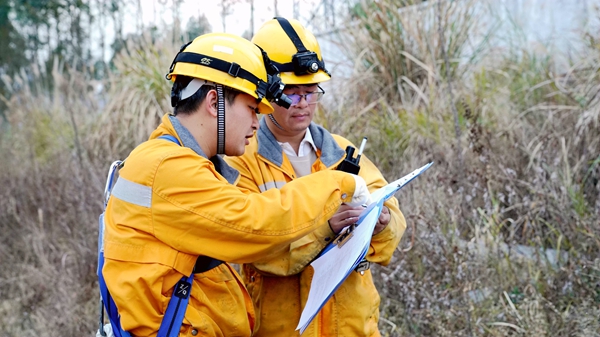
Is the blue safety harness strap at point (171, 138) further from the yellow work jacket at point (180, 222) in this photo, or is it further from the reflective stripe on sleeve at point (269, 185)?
the reflective stripe on sleeve at point (269, 185)

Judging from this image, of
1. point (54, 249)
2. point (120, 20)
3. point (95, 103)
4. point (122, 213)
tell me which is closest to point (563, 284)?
point (122, 213)

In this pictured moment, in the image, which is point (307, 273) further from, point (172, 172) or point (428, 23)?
point (428, 23)

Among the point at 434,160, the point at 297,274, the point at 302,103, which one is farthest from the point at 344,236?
the point at 434,160

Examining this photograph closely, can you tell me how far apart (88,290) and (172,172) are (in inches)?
165

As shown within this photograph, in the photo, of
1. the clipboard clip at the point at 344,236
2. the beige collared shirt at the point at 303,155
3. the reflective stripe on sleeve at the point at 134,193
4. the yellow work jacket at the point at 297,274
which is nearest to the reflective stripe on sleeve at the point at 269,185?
the yellow work jacket at the point at 297,274

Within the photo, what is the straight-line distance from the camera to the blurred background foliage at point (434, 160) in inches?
172

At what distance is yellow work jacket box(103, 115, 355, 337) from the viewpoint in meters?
2.20

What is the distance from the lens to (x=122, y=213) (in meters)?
2.29

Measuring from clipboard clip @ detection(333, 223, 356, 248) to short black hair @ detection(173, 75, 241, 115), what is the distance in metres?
0.68

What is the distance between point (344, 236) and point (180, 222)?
0.70m

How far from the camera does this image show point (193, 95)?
8.04 ft

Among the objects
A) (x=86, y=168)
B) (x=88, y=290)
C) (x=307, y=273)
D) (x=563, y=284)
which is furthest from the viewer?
(x=86, y=168)

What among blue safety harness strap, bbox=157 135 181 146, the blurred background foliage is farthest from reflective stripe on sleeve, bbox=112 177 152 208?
the blurred background foliage

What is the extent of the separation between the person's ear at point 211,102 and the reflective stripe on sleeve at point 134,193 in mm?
385
